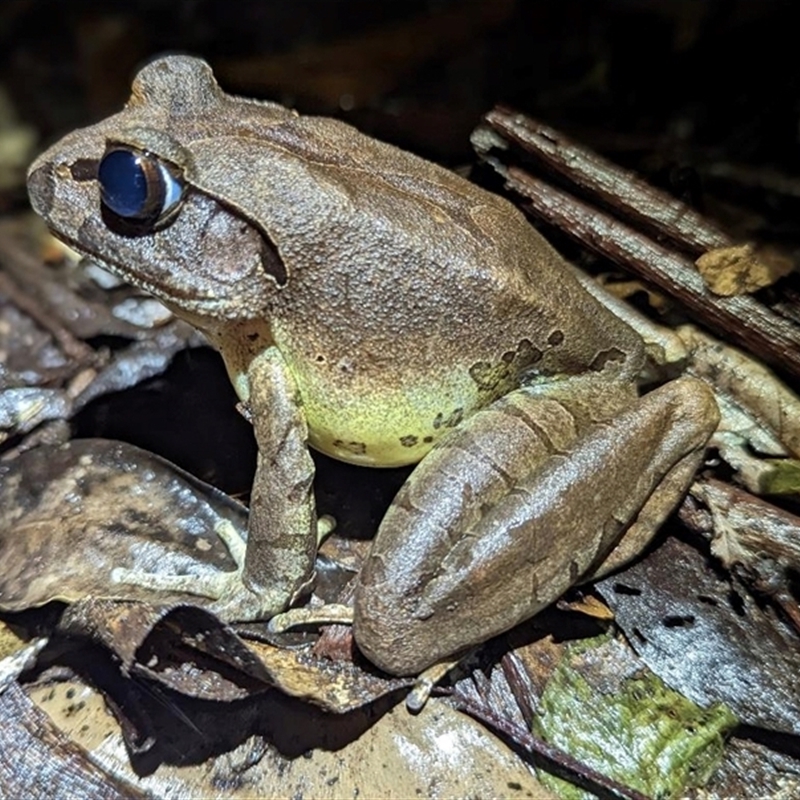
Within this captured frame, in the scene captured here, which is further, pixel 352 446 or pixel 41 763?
pixel 352 446

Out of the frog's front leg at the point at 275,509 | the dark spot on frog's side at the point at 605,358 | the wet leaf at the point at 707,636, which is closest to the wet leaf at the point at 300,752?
the frog's front leg at the point at 275,509

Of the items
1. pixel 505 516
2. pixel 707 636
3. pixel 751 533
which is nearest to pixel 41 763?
pixel 505 516

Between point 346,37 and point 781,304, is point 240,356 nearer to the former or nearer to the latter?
point 781,304

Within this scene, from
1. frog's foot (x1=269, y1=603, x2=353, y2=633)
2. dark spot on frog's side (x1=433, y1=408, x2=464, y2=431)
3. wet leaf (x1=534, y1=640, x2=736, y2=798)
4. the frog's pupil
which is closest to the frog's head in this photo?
the frog's pupil

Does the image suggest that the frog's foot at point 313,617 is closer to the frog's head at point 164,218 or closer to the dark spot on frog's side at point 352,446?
the dark spot on frog's side at point 352,446

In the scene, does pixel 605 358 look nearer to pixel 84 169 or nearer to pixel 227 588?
pixel 227 588
